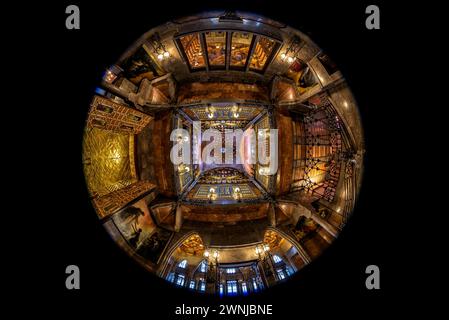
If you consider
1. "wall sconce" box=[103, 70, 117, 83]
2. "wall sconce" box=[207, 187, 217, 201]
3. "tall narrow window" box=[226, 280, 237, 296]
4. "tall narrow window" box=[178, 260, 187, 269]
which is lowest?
"tall narrow window" box=[226, 280, 237, 296]

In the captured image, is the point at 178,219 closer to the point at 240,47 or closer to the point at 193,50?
the point at 193,50

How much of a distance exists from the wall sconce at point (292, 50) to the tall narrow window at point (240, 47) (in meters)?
0.53

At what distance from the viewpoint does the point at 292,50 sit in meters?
2.11

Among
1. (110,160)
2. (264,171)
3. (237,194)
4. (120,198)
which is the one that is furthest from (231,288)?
(110,160)

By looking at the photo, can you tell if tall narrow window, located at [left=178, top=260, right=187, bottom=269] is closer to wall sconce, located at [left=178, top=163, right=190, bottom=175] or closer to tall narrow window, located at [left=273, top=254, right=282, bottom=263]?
tall narrow window, located at [left=273, top=254, right=282, bottom=263]

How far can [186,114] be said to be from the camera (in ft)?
9.96

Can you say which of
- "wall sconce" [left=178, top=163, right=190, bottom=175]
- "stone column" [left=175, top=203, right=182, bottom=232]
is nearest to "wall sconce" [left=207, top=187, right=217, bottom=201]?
"stone column" [left=175, top=203, right=182, bottom=232]

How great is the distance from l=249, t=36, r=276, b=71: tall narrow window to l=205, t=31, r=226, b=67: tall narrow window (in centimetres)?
46

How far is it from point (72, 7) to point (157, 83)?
1.05 metres

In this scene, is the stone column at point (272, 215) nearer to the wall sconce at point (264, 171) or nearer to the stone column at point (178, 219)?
the wall sconce at point (264, 171)

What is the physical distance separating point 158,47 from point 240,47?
3.71ft

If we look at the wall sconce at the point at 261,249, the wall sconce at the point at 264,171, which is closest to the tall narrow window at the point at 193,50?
the wall sconce at the point at 264,171

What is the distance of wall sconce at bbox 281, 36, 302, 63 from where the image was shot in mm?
2031
